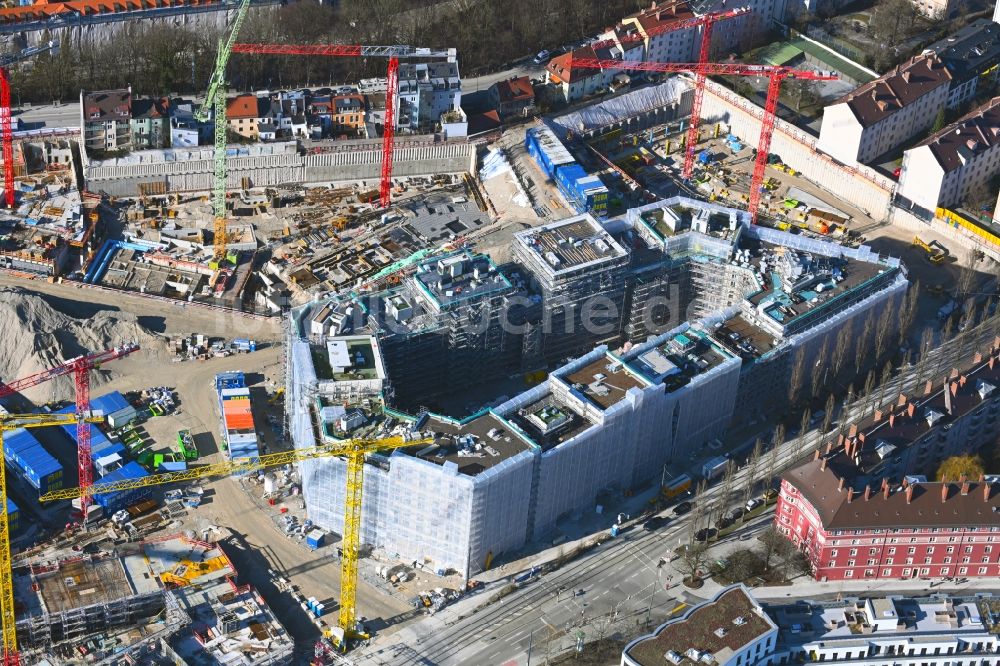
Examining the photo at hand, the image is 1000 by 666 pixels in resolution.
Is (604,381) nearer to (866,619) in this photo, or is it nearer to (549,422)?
(549,422)

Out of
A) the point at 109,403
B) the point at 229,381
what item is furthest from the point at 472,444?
the point at 109,403

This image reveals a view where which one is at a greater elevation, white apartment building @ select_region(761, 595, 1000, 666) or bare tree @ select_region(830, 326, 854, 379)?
bare tree @ select_region(830, 326, 854, 379)

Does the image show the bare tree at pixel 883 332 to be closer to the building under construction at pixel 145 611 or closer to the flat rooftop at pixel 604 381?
the flat rooftop at pixel 604 381

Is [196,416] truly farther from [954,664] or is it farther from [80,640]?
[954,664]

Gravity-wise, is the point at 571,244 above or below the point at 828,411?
above

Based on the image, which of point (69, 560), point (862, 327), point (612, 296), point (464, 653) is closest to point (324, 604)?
point (464, 653)

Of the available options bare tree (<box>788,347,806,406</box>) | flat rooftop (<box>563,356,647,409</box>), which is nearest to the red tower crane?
flat rooftop (<box>563,356,647,409</box>)

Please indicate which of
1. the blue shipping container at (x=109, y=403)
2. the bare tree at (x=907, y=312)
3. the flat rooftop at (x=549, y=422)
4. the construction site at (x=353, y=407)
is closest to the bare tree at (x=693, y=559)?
the construction site at (x=353, y=407)

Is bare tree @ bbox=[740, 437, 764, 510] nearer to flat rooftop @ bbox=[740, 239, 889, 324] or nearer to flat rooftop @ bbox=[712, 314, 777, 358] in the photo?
flat rooftop @ bbox=[712, 314, 777, 358]
